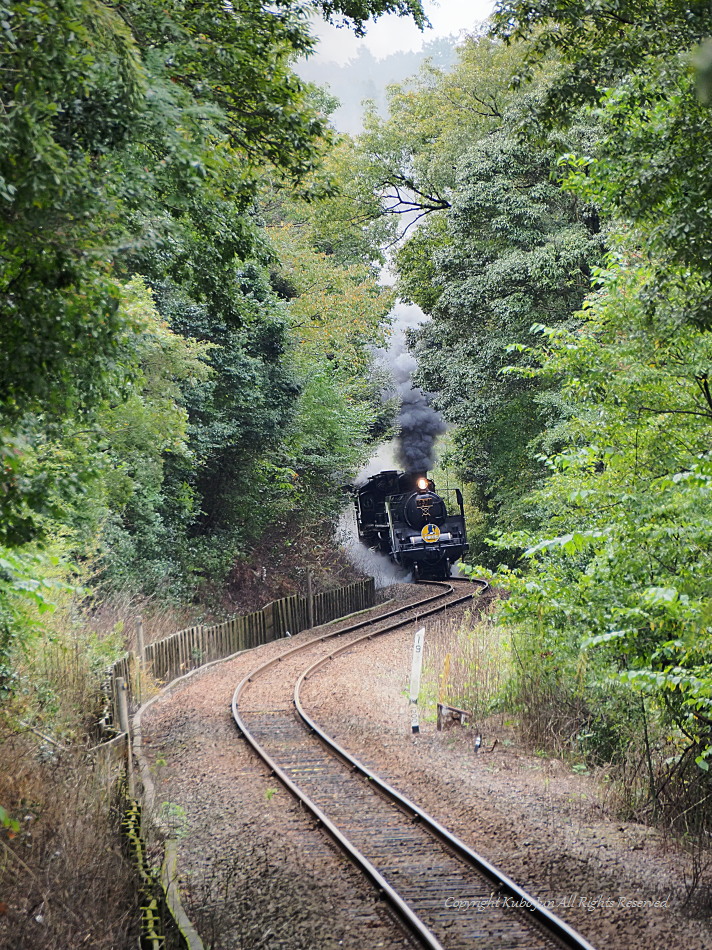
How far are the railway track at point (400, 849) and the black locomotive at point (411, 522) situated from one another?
16.3 meters

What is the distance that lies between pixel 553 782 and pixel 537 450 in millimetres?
13301

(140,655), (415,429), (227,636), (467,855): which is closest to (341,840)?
(467,855)

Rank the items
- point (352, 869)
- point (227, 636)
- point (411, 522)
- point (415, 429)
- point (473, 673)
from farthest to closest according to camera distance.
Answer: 1. point (415, 429)
2. point (411, 522)
3. point (227, 636)
4. point (473, 673)
5. point (352, 869)

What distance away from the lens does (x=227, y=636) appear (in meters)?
20.4

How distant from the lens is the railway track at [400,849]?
624cm

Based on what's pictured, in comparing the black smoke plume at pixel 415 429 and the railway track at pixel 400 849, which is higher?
the black smoke plume at pixel 415 429

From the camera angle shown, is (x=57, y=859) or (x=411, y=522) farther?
(x=411, y=522)

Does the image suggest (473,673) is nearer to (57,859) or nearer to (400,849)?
(400,849)

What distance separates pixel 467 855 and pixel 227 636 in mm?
13430

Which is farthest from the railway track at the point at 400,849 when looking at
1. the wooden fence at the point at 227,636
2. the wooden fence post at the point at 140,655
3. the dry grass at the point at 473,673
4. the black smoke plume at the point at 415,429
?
the black smoke plume at the point at 415,429

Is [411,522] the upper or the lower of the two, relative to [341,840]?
upper

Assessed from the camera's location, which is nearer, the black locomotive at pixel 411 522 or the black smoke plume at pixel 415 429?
the black locomotive at pixel 411 522

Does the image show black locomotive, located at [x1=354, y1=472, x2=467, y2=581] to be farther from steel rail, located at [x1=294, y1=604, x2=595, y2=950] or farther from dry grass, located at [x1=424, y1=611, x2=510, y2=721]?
steel rail, located at [x1=294, y1=604, x2=595, y2=950]

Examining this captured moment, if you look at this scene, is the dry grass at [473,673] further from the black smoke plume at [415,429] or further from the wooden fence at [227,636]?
the black smoke plume at [415,429]
